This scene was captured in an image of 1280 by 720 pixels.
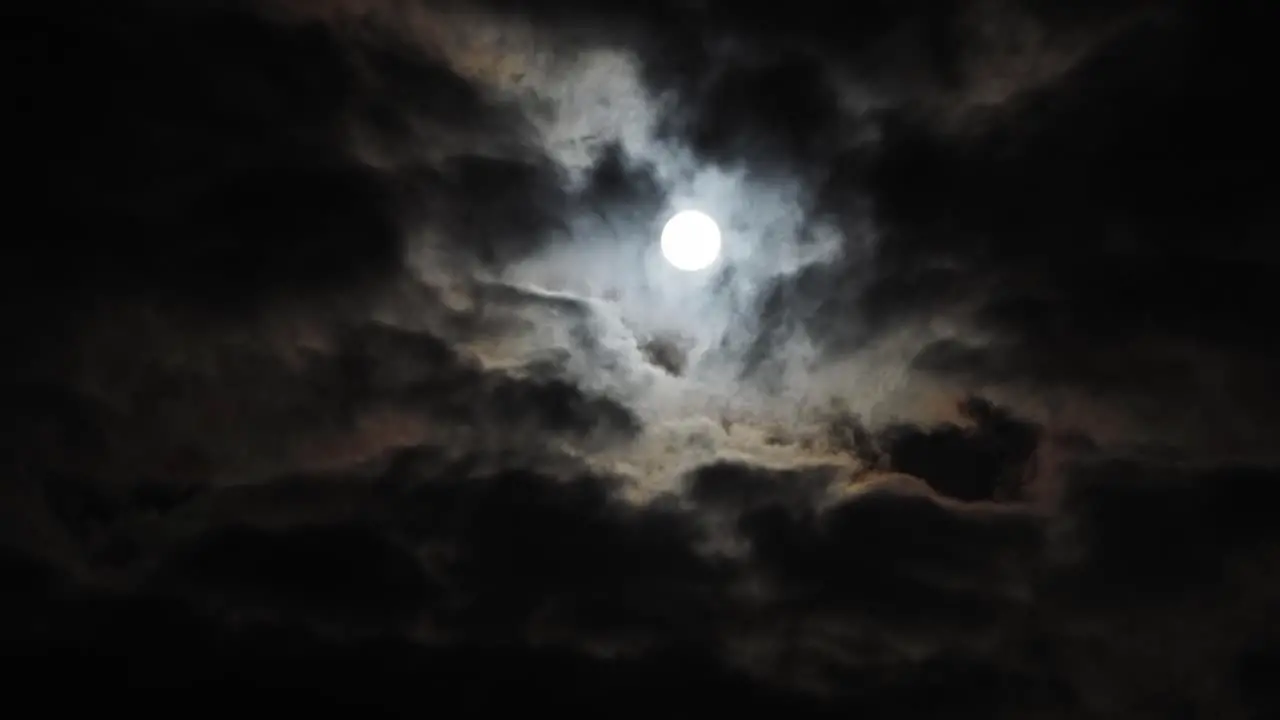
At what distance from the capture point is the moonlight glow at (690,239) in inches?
126

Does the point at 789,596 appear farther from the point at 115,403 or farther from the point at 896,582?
the point at 115,403

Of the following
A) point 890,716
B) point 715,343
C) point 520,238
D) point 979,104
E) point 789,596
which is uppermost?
point 979,104

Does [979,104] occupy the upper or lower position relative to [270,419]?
upper

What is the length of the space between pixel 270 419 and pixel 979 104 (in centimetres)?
270

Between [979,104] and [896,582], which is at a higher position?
[979,104]

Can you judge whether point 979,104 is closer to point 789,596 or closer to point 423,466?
point 789,596

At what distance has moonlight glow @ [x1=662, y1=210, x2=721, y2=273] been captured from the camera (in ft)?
10.5

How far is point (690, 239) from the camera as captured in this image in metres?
3.20

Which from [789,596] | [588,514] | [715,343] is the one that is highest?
[715,343]

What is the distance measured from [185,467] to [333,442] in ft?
1.60

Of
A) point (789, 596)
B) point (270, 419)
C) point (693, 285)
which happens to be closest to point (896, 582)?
point (789, 596)

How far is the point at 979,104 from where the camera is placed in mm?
3338

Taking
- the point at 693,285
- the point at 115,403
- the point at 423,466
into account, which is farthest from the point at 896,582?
the point at 115,403

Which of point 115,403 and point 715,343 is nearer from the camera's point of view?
point 115,403
